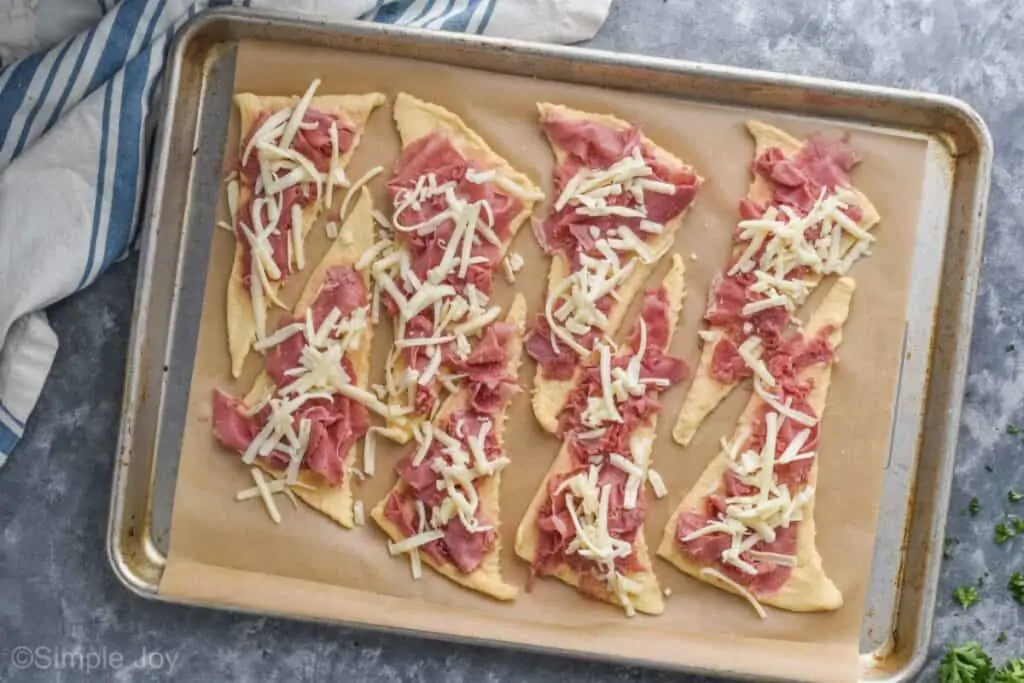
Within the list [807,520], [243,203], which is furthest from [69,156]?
[807,520]

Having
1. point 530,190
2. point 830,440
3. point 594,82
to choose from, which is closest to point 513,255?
point 530,190

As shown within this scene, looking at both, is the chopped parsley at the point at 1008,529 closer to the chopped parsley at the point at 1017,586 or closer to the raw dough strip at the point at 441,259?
the chopped parsley at the point at 1017,586

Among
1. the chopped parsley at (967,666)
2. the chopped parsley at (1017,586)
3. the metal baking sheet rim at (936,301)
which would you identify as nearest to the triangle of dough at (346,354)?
the metal baking sheet rim at (936,301)

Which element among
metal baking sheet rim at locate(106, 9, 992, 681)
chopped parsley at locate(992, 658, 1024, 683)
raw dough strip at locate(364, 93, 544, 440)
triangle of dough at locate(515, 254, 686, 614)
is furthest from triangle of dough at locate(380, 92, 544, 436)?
chopped parsley at locate(992, 658, 1024, 683)

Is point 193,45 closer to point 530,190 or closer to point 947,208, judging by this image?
point 530,190

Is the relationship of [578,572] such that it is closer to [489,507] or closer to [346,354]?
[489,507]
